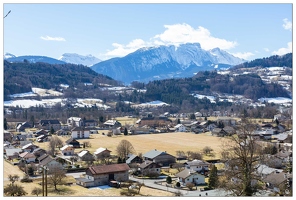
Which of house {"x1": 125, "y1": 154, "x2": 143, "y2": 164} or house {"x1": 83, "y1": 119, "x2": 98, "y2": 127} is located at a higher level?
house {"x1": 83, "y1": 119, "x2": 98, "y2": 127}

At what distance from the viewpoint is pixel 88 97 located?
68812 millimetres

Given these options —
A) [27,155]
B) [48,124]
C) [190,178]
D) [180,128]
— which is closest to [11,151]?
[27,155]

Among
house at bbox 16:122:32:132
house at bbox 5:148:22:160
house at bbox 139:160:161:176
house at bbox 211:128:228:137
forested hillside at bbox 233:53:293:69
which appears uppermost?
forested hillside at bbox 233:53:293:69

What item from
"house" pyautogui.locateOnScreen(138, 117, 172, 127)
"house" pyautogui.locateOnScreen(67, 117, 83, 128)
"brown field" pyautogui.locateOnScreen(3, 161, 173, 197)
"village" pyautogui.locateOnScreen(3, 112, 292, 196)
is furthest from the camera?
"house" pyautogui.locateOnScreen(138, 117, 172, 127)

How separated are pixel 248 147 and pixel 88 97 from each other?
2551 inches

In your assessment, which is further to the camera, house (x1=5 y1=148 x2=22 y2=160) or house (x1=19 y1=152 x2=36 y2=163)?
house (x1=5 y1=148 x2=22 y2=160)

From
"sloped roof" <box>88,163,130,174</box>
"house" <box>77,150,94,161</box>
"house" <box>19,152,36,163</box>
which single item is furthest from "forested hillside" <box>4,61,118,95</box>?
"sloped roof" <box>88,163,130,174</box>

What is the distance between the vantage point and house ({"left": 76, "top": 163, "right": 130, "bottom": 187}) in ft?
45.8

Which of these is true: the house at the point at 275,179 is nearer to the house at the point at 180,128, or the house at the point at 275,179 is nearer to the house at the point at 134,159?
the house at the point at 134,159

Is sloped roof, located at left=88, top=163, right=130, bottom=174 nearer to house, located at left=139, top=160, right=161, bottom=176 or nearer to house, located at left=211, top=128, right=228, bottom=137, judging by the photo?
house, located at left=139, top=160, right=161, bottom=176

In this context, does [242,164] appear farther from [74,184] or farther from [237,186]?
[74,184]

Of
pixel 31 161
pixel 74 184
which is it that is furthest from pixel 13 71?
pixel 74 184

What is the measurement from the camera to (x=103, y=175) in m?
14.2

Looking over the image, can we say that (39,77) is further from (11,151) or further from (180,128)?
(11,151)
